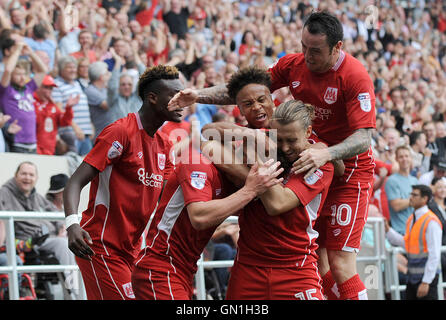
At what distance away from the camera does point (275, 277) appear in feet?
14.8

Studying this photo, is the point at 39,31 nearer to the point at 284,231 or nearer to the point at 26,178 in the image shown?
the point at 26,178

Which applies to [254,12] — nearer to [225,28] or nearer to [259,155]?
[225,28]

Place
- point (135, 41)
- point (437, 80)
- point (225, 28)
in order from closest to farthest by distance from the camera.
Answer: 1. point (135, 41)
2. point (225, 28)
3. point (437, 80)

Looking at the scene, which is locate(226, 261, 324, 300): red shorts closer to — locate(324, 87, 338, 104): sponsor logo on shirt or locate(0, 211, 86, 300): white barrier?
locate(324, 87, 338, 104): sponsor logo on shirt

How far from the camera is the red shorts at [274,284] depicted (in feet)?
14.8

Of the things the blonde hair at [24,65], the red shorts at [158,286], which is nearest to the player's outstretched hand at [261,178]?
the red shorts at [158,286]

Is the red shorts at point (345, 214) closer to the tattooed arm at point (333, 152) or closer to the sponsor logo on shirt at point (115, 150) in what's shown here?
the tattooed arm at point (333, 152)

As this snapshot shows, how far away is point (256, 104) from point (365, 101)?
3.00ft

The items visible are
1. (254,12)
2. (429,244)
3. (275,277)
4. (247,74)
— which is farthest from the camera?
(254,12)

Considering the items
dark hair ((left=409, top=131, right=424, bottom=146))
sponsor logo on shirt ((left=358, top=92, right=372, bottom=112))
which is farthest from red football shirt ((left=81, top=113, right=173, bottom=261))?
dark hair ((left=409, top=131, right=424, bottom=146))

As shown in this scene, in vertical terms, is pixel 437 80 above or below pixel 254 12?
below

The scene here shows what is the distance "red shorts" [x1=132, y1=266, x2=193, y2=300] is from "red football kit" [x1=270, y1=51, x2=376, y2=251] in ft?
5.75
